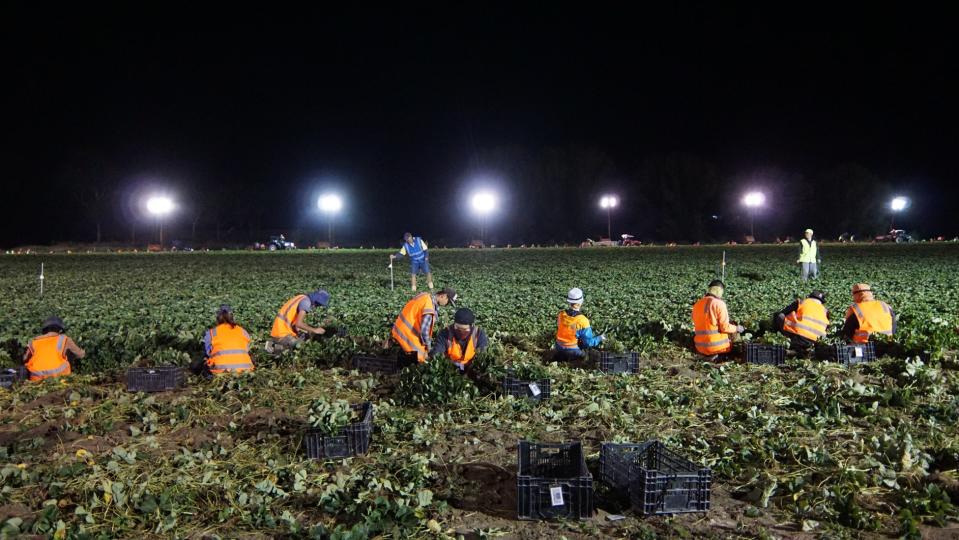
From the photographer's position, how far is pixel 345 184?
117 m

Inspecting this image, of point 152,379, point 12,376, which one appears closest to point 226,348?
point 152,379

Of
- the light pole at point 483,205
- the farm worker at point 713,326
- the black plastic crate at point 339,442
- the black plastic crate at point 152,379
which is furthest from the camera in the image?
the light pole at point 483,205

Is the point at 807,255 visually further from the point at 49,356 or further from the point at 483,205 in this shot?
the point at 483,205

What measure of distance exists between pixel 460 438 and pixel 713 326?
5.22 metres

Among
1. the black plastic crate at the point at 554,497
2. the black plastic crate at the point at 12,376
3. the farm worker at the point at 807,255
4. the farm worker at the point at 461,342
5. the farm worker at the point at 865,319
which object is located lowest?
the black plastic crate at the point at 554,497

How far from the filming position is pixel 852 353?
10.4 meters

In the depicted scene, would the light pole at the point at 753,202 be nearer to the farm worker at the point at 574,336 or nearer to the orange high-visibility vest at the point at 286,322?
the farm worker at the point at 574,336

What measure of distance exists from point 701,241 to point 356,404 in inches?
3346

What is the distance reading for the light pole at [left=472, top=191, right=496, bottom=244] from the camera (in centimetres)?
7377

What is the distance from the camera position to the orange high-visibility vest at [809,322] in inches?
437

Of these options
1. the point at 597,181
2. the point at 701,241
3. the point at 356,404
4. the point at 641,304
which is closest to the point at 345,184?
the point at 597,181

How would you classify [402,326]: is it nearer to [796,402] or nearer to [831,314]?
[796,402]

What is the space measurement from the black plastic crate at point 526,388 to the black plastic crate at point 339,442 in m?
2.28

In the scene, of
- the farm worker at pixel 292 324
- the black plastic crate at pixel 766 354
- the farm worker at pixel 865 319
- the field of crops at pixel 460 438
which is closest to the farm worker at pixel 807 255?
the field of crops at pixel 460 438
